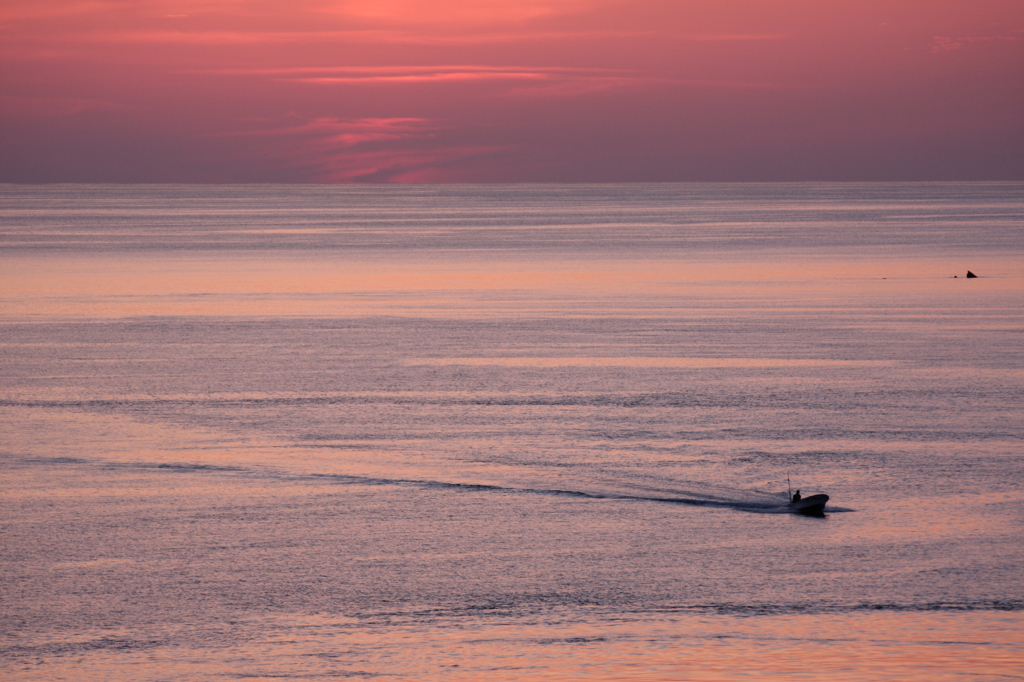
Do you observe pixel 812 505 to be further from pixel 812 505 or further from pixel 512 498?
pixel 512 498

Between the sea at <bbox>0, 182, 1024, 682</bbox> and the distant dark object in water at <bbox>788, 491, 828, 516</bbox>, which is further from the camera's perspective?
the distant dark object in water at <bbox>788, 491, 828, 516</bbox>

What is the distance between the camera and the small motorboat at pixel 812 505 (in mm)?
14297

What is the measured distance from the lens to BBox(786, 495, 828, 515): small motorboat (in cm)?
1430

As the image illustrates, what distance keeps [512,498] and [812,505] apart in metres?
3.33

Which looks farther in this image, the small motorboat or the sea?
the small motorboat

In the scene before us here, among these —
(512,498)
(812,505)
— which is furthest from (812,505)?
(512,498)

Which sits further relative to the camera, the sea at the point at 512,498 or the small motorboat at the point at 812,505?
Result: the small motorboat at the point at 812,505

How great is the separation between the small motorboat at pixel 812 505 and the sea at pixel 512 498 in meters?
0.15

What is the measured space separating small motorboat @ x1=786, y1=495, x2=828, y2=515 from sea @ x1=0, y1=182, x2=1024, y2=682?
150 millimetres

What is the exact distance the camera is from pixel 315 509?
1442 centimetres

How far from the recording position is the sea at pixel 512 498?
10.4 meters

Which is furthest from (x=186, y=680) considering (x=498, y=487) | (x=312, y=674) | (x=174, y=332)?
(x=174, y=332)

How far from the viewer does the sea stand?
10414 mm

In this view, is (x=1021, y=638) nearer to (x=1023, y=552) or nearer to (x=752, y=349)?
(x=1023, y=552)
